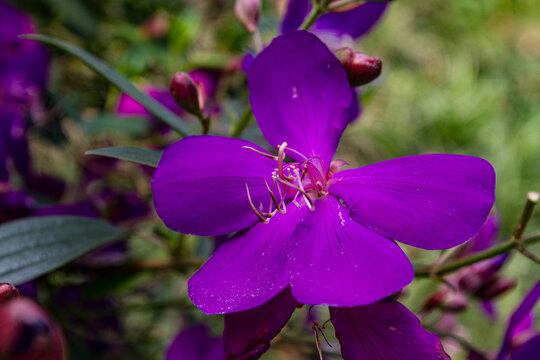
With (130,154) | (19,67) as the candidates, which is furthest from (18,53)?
(130,154)

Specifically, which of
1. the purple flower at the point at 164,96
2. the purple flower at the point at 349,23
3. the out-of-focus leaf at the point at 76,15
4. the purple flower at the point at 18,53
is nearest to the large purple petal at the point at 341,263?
the purple flower at the point at 349,23

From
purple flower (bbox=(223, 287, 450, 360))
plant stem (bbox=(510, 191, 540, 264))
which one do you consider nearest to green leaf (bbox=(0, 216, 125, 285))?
purple flower (bbox=(223, 287, 450, 360))

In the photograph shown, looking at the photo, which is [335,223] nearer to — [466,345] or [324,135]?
[324,135]

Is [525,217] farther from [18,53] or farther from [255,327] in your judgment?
[18,53]

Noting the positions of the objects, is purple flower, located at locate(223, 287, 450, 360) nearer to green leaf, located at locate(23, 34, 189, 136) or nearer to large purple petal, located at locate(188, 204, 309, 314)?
large purple petal, located at locate(188, 204, 309, 314)

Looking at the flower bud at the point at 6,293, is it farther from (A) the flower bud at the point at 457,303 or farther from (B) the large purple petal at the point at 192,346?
(A) the flower bud at the point at 457,303
